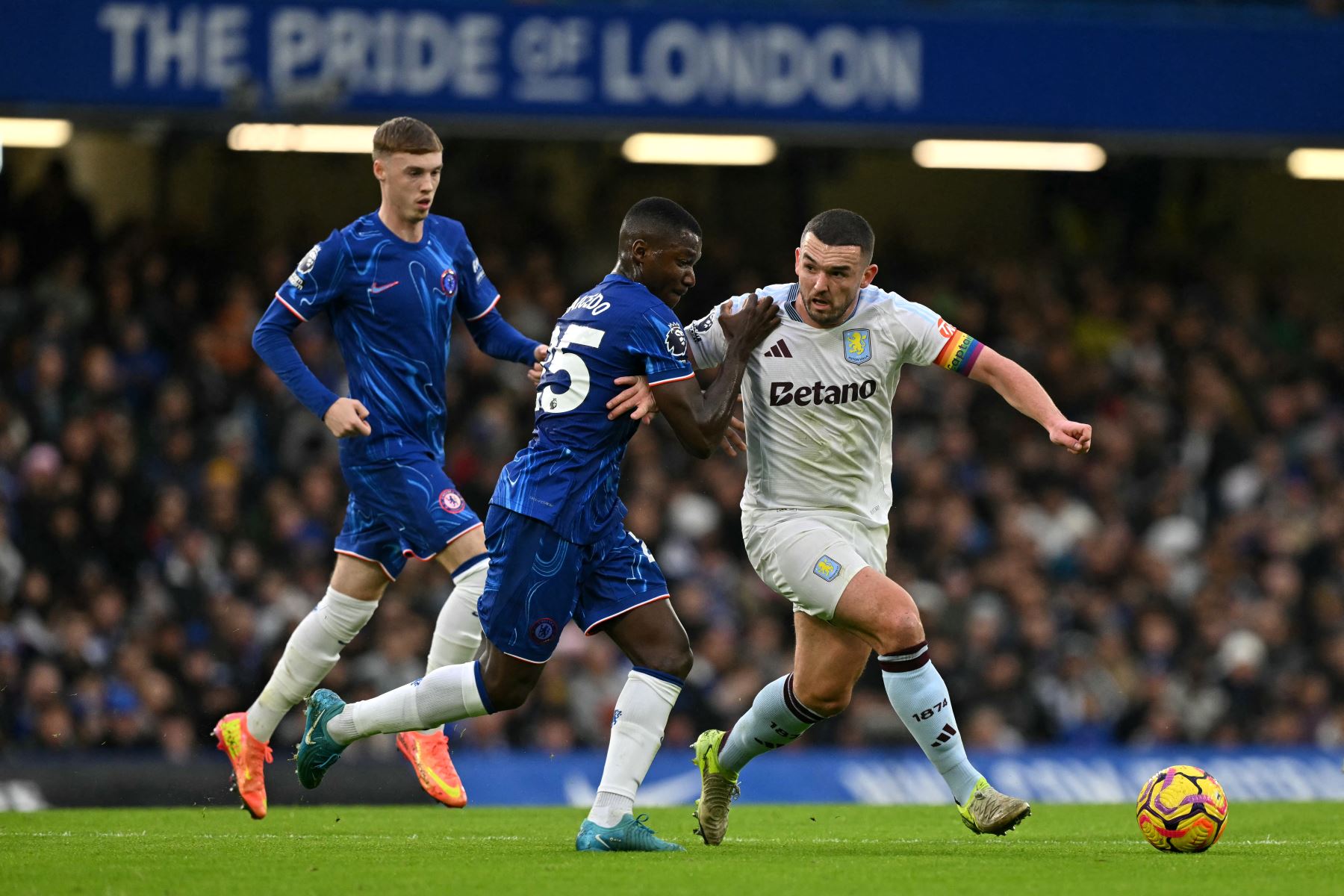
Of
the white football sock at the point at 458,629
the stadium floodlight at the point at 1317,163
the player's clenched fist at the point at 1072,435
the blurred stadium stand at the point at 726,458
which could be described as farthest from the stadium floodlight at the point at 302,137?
the player's clenched fist at the point at 1072,435

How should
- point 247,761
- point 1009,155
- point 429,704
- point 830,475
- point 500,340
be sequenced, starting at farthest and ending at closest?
point 1009,155 → point 247,761 → point 500,340 → point 830,475 → point 429,704

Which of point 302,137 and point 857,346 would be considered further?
point 302,137

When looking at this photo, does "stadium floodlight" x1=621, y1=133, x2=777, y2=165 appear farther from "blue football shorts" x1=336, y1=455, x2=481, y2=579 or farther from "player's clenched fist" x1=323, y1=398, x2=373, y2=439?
"player's clenched fist" x1=323, y1=398, x2=373, y2=439

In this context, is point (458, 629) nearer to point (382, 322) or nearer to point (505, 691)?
point (505, 691)

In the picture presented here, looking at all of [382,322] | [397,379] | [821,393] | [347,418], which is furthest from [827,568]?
[382,322]

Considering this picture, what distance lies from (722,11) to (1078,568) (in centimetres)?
563

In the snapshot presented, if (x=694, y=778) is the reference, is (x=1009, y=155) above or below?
above

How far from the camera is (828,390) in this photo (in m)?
7.51

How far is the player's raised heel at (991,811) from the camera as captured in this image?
6895mm

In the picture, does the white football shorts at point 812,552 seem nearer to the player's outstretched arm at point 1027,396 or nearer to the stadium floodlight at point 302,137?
the player's outstretched arm at point 1027,396

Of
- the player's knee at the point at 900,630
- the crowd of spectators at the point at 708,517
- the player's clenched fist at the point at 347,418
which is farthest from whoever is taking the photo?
the crowd of spectators at the point at 708,517

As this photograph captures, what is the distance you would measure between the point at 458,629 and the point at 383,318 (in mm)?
1355

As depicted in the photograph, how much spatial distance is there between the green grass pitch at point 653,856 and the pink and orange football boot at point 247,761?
0.50ft

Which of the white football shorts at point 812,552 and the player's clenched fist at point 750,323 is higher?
the player's clenched fist at point 750,323
